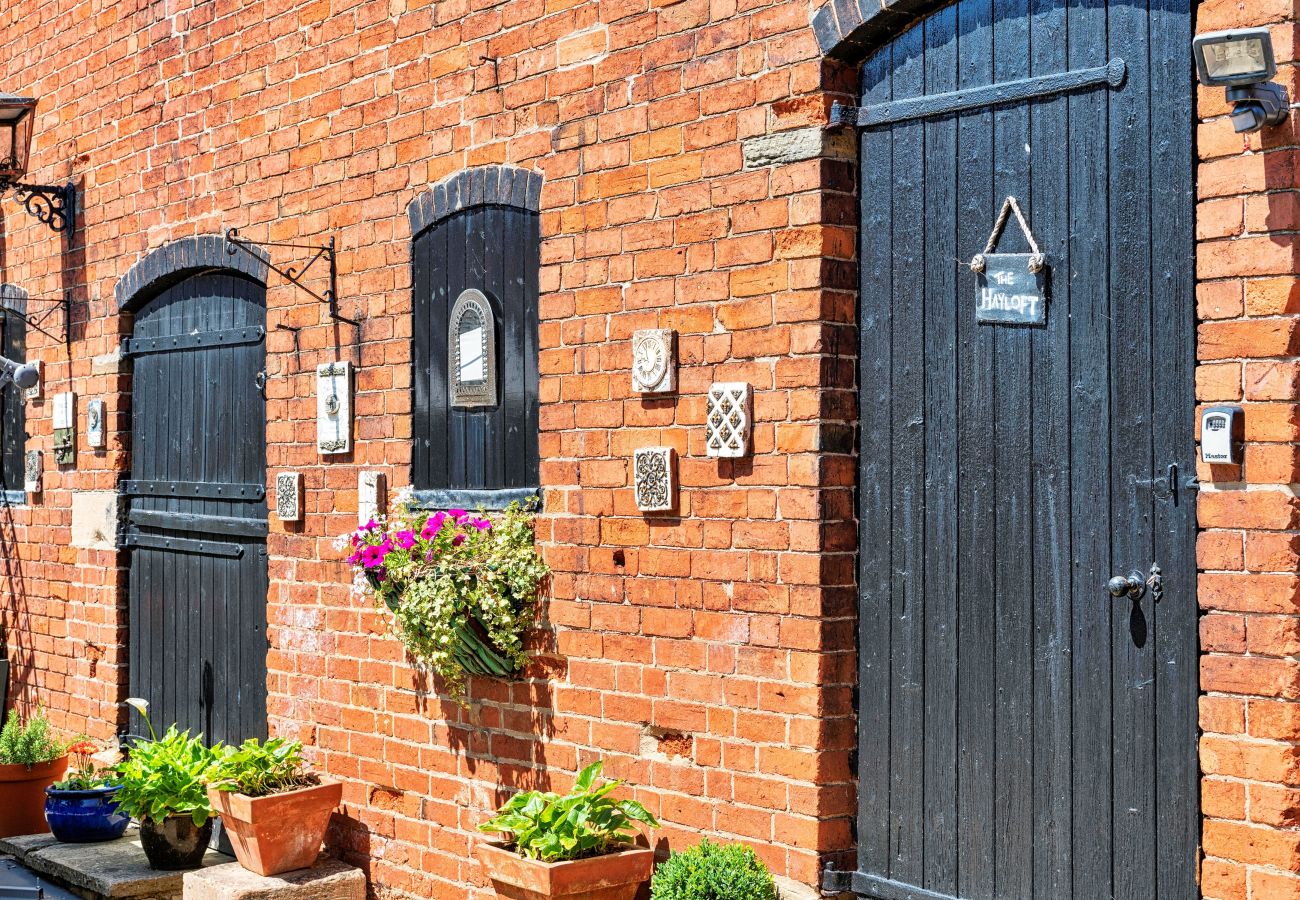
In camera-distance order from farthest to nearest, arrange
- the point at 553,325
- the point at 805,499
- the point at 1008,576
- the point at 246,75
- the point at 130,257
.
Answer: the point at 130,257, the point at 246,75, the point at 553,325, the point at 805,499, the point at 1008,576

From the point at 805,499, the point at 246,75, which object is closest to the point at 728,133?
the point at 805,499

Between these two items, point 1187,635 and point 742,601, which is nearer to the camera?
point 1187,635

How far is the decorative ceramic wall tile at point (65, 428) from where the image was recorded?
8398 mm

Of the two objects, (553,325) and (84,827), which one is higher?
(553,325)

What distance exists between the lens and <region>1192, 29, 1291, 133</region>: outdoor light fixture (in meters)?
3.44

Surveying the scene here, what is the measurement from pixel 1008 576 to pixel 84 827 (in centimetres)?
478

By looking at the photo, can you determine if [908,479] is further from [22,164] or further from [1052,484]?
[22,164]

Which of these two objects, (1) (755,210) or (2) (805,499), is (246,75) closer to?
(1) (755,210)

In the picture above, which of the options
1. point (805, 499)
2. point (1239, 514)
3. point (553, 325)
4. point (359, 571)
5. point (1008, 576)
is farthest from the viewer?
point (359, 571)

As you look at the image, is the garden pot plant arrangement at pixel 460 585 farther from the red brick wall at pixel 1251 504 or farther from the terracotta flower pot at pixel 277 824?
the red brick wall at pixel 1251 504

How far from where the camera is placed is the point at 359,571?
585 cm

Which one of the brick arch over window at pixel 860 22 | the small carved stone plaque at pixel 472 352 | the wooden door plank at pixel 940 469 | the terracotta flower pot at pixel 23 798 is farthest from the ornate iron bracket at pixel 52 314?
the wooden door plank at pixel 940 469

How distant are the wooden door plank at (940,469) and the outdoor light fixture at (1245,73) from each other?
0.95 metres

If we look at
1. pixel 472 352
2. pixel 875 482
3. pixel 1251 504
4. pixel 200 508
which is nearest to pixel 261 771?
pixel 200 508
